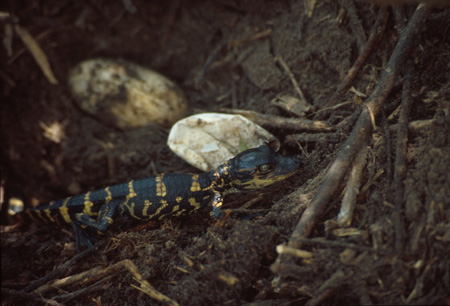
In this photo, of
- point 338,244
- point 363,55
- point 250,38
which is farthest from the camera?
point 250,38

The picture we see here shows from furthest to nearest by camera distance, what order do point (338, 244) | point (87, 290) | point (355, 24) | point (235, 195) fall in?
point (235, 195)
point (355, 24)
point (87, 290)
point (338, 244)

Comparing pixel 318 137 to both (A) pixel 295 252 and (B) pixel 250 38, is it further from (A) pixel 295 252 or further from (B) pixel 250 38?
(B) pixel 250 38

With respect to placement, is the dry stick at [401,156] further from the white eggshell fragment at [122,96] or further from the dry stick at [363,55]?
the white eggshell fragment at [122,96]

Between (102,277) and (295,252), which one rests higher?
(295,252)

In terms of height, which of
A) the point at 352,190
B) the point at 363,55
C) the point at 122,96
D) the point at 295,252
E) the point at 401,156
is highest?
the point at 363,55

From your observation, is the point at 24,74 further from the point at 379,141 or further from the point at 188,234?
the point at 379,141

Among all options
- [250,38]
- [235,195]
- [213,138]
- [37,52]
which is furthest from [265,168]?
[37,52]
